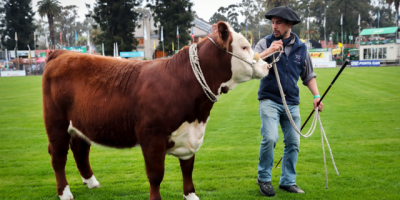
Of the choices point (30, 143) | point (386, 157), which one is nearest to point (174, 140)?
point (386, 157)

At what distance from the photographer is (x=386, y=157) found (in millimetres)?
6309

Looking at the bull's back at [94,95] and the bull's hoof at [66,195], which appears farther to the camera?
the bull's hoof at [66,195]

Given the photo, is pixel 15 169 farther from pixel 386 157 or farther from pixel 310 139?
pixel 386 157

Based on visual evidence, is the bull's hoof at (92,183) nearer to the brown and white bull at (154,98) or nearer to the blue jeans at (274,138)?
the brown and white bull at (154,98)

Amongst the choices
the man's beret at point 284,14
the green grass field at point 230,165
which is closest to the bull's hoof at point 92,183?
the green grass field at point 230,165

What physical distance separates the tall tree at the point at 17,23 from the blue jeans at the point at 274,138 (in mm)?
80557

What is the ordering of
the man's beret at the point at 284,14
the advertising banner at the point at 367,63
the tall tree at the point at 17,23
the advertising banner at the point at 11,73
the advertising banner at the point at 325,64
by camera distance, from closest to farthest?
the man's beret at the point at 284,14
the advertising banner at the point at 367,63
the advertising banner at the point at 325,64
the advertising banner at the point at 11,73
the tall tree at the point at 17,23

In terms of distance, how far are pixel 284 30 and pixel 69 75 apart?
9.44 feet

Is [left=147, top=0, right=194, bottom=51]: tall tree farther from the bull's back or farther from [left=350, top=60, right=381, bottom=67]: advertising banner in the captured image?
the bull's back

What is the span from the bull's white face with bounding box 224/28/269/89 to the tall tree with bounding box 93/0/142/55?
163 feet

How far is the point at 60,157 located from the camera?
455 centimetres

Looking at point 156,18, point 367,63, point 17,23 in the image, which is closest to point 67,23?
point 17,23

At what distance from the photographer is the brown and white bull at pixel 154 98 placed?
141 inches

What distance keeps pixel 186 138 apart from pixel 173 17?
52.9 meters
